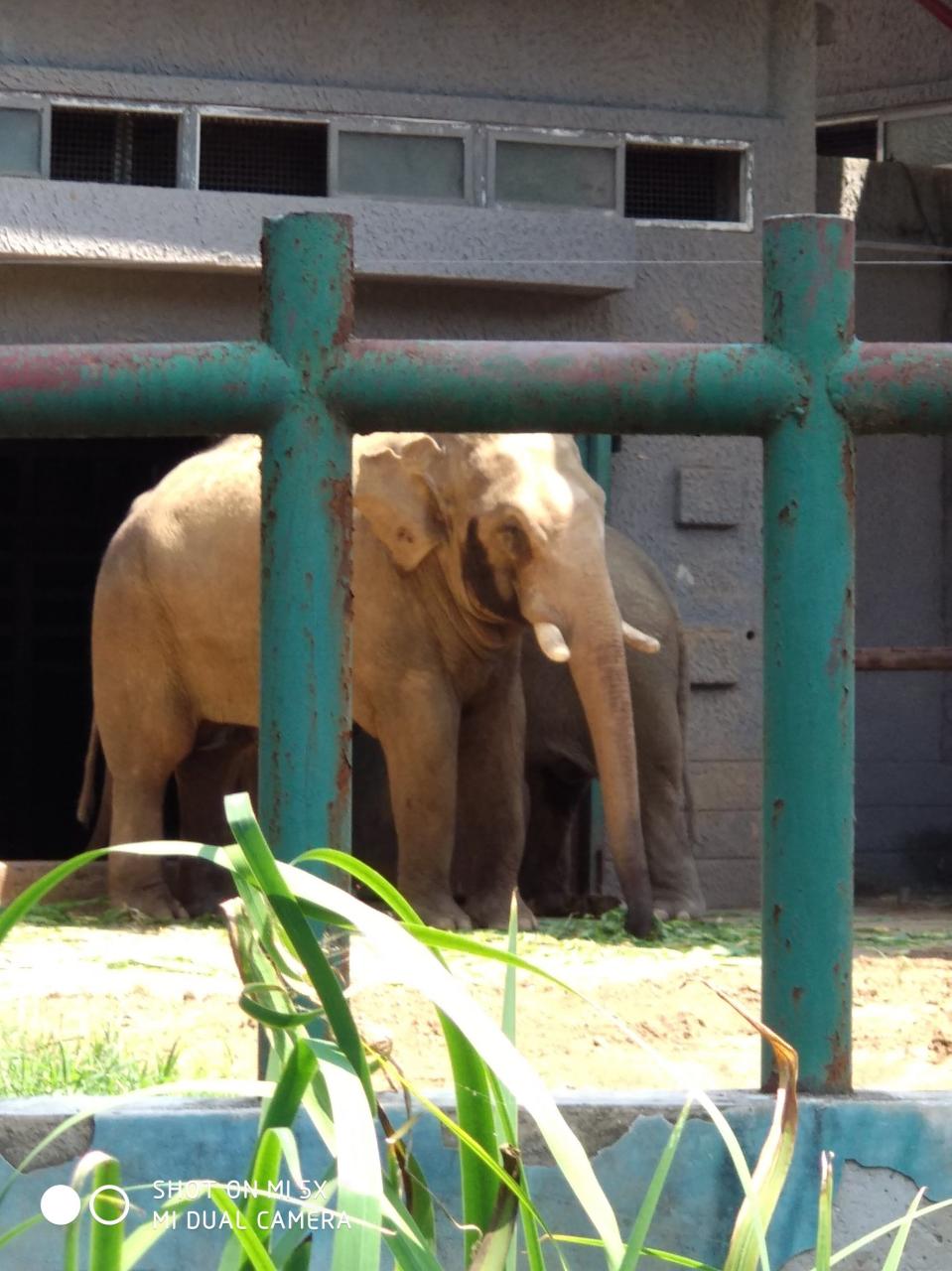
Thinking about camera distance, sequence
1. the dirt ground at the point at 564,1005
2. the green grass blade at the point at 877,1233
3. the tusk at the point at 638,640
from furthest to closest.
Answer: the tusk at the point at 638,640 → the dirt ground at the point at 564,1005 → the green grass blade at the point at 877,1233

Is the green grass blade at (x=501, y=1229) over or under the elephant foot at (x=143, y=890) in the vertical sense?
over

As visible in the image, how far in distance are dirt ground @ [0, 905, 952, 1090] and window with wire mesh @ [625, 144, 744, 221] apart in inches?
138

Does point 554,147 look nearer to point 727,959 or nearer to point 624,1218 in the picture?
point 727,959

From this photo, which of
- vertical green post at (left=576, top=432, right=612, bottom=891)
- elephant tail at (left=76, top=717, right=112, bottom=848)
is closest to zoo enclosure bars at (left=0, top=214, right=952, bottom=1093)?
elephant tail at (left=76, top=717, right=112, bottom=848)

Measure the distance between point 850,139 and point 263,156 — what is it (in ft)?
17.4

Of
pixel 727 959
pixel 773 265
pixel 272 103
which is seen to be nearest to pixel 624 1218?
pixel 773 265

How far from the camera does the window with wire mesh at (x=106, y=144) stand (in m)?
7.61

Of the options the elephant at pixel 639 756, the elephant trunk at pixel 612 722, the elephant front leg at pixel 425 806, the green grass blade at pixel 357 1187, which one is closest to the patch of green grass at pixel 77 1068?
the green grass blade at pixel 357 1187

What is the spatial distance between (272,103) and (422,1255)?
706 centimetres

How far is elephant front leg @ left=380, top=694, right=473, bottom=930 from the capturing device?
609 centimetres

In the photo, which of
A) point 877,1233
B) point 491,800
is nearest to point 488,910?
point 491,800

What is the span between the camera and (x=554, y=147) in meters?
8.08

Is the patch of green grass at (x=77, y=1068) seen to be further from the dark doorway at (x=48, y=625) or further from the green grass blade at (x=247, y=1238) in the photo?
the dark doorway at (x=48, y=625)

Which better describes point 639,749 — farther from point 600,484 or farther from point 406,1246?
point 406,1246
